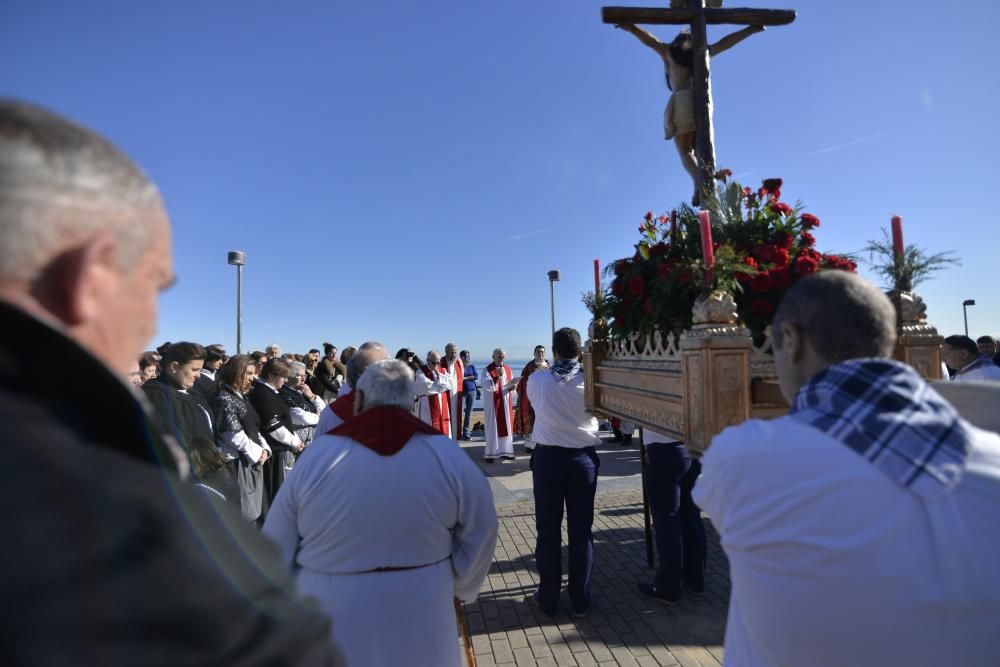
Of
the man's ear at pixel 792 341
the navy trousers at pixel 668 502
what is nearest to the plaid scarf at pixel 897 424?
the man's ear at pixel 792 341

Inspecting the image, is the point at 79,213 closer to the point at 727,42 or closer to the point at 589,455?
the point at 589,455

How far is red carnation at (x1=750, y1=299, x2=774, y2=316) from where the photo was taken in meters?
2.62

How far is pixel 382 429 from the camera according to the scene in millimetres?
2350

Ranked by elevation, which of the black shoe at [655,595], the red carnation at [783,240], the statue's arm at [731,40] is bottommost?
the black shoe at [655,595]

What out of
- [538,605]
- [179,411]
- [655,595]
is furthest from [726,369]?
[179,411]

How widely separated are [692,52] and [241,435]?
4853mm

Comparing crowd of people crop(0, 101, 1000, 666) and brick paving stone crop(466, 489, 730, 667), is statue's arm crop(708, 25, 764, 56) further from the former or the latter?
brick paving stone crop(466, 489, 730, 667)

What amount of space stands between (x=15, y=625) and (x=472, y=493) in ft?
6.74

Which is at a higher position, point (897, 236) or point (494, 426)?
point (897, 236)

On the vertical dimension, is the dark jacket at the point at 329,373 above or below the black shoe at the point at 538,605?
above

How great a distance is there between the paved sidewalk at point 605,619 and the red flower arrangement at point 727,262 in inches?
85.8

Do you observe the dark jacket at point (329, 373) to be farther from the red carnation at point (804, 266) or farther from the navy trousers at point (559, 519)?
the red carnation at point (804, 266)

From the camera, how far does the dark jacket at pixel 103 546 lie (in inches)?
19.7

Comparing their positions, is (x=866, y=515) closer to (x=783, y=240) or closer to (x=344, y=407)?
(x=783, y=240)
